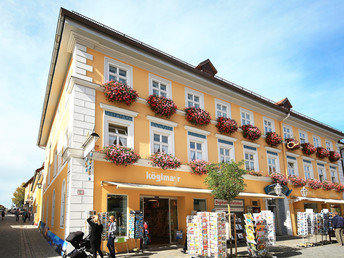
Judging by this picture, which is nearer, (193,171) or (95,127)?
(95,127)

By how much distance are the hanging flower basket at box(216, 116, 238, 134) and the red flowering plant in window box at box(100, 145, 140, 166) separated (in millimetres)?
6677

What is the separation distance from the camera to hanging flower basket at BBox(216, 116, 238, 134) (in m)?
17.5

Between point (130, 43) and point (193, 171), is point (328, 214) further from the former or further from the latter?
point (130, 43)

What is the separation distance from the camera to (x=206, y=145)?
1669 cm

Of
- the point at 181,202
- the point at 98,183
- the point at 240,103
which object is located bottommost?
the point at 181,202

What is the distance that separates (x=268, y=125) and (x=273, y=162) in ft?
9.25

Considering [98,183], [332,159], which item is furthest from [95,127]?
[332,159]

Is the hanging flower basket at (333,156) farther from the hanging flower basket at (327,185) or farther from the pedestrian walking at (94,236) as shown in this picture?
the pedestrian walking at (94,236)

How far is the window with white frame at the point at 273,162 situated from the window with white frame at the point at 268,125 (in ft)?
5.52

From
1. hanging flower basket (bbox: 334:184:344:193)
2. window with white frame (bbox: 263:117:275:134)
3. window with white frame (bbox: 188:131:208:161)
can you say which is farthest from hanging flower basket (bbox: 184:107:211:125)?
hanging flower basket (bbox: 334:184:344:193)

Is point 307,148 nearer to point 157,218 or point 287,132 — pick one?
point 287,132

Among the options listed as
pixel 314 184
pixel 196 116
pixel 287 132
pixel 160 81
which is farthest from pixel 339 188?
pixel 160 81

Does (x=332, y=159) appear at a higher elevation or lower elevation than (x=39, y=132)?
lower

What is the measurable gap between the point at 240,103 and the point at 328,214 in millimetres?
8489
